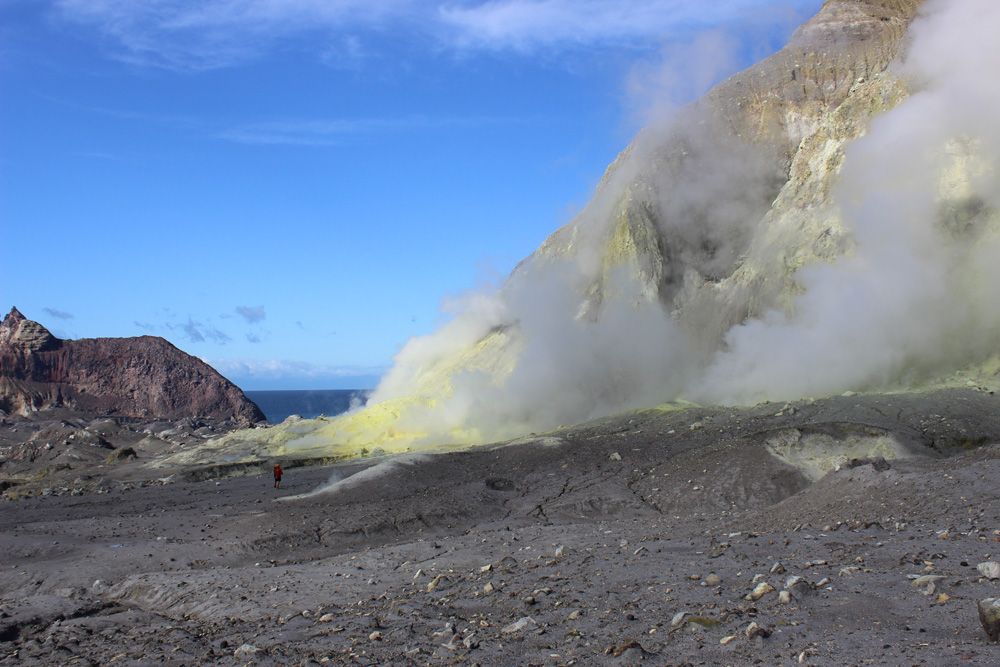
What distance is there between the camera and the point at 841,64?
28.4 m

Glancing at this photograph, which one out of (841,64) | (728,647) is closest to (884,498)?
(728,647)

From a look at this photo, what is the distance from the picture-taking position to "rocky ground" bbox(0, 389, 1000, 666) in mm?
6105

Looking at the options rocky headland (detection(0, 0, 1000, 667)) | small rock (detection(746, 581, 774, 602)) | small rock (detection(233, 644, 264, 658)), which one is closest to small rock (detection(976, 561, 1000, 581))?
rocky headland (detection(0, 0, 1000, 667))

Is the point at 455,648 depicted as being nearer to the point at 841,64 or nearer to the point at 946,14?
the point at 946,14

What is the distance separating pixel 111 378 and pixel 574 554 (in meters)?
64.7

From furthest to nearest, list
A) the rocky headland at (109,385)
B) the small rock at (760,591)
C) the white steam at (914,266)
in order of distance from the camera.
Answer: the rocky headland at (109,385) → the white steam at (914,266) → the small rock at (760,591)

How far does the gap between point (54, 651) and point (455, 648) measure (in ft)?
15.2

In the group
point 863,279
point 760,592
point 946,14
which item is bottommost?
point 760,592

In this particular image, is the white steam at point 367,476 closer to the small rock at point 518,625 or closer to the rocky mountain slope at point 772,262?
the rocky mountain slope at point 772,262

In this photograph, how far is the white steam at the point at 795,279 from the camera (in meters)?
21.4

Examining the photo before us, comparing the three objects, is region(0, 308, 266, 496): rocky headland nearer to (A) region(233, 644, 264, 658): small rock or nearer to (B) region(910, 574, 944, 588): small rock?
(A) region(233, 644, 264, 658): small rock

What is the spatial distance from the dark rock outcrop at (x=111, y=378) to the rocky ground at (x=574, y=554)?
45994 mm

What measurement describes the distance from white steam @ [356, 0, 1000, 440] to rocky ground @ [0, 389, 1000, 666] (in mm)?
4076

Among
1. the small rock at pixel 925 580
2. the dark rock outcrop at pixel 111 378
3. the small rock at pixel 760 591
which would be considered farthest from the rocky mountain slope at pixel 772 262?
the dark rock outcrop at pixel 111 378
